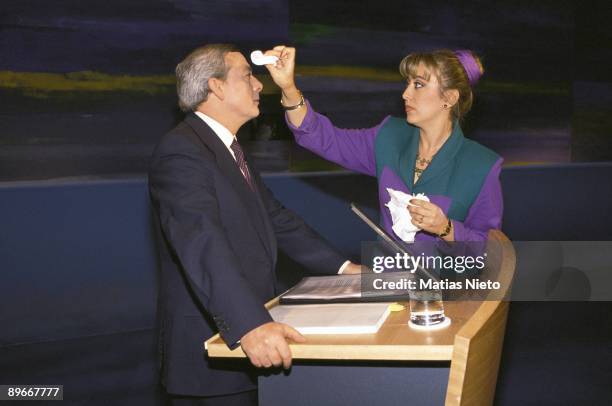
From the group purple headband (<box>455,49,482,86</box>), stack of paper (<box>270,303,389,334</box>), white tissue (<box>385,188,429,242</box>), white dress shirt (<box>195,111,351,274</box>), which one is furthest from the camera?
purple headband (<box>455,49,482,86</box>)

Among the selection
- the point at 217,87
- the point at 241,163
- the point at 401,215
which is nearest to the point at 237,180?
the point at 241,163

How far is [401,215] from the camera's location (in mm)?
2189

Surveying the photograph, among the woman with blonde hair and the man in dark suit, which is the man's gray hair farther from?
the woman with blonde hair

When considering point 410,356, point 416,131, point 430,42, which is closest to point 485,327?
point 410,356

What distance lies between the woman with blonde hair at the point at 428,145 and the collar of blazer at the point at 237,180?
0.43m

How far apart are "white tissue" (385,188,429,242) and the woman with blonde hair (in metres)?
0.05

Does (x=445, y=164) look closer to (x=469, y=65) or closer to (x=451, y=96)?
(x=451, y=96)

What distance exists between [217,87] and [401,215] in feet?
2.28

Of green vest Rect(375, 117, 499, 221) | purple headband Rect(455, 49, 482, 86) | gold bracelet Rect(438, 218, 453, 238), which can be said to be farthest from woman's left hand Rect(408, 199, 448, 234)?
purple headband Rect(455, 49, 482, 86)

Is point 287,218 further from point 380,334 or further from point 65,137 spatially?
point 65,137

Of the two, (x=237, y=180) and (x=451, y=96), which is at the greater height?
(x=451, y=96)

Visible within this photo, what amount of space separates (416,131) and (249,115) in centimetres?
68

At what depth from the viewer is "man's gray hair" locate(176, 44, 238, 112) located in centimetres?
203

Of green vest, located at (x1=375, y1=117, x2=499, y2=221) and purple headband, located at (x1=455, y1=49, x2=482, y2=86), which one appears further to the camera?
purple headband, located at (x1=455, y1=49, x2=482, y2=86)
